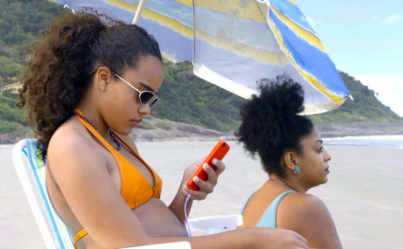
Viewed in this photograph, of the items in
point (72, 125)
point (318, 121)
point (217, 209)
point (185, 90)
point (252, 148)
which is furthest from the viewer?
point (318, 121)

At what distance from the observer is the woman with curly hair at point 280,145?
2.09m

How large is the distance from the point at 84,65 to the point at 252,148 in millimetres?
1119

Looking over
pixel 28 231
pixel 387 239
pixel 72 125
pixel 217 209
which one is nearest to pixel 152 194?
pixel 72 125

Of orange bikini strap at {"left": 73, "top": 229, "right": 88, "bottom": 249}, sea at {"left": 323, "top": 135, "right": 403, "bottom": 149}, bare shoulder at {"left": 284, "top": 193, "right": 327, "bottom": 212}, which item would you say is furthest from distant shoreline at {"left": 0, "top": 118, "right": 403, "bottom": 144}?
orange bikini strap at {"left": 73, "top": 229, "right": 88, "bottom": 249}

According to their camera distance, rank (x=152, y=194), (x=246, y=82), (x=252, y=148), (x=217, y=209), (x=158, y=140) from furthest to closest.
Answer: (x=158, y=140), (x=217, y=209), (x=246, y=82), (x=252, y=148), (x=152, y=194)

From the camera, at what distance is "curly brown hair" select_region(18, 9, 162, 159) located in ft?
4.89

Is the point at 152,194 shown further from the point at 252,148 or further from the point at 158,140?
the point at 158,140

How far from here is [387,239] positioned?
383cm

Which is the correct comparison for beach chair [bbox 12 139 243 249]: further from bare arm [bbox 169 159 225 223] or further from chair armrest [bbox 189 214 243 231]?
bare arm [bbox 169 159 225 223]

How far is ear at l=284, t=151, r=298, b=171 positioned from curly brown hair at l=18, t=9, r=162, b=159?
0.96 meters

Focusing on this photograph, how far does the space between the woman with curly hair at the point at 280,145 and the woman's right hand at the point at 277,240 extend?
2.12ft

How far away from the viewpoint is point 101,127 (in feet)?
5.21

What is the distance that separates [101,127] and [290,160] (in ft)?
3.44

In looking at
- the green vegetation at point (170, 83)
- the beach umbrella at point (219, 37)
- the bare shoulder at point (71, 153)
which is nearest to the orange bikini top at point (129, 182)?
the bare shoulder at point (71, 153)
